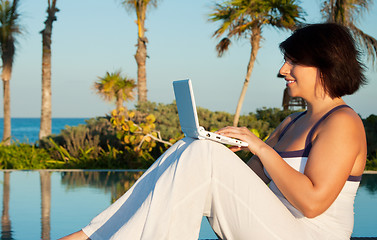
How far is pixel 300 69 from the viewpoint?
209cm

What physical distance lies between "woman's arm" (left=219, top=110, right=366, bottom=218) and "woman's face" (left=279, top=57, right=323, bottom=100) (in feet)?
0.64

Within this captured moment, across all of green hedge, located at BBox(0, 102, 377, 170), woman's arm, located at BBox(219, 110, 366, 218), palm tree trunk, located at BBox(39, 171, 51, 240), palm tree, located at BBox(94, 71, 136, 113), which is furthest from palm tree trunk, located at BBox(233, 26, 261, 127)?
woman's arm, located at BBox(219, 110, 366, 218)

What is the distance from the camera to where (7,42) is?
15453mm

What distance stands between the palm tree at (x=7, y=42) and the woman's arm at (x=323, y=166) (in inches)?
577

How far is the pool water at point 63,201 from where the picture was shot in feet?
13.6

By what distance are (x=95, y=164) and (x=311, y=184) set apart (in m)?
7.70

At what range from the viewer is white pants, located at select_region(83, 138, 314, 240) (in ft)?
6.09

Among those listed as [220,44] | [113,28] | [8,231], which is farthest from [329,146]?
[113,28]

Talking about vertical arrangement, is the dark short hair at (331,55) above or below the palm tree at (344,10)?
below

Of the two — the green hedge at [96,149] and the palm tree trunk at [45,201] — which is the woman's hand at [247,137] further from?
the green hedge at [96,149]

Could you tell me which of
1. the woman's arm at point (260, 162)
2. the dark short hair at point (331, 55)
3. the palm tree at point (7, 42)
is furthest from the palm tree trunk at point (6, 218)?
the palm tree at point (7, 42)

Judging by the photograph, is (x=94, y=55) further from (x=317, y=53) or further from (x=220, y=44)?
(x=317, y=53)

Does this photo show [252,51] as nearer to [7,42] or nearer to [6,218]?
[7,42]

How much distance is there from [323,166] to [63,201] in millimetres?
4175
